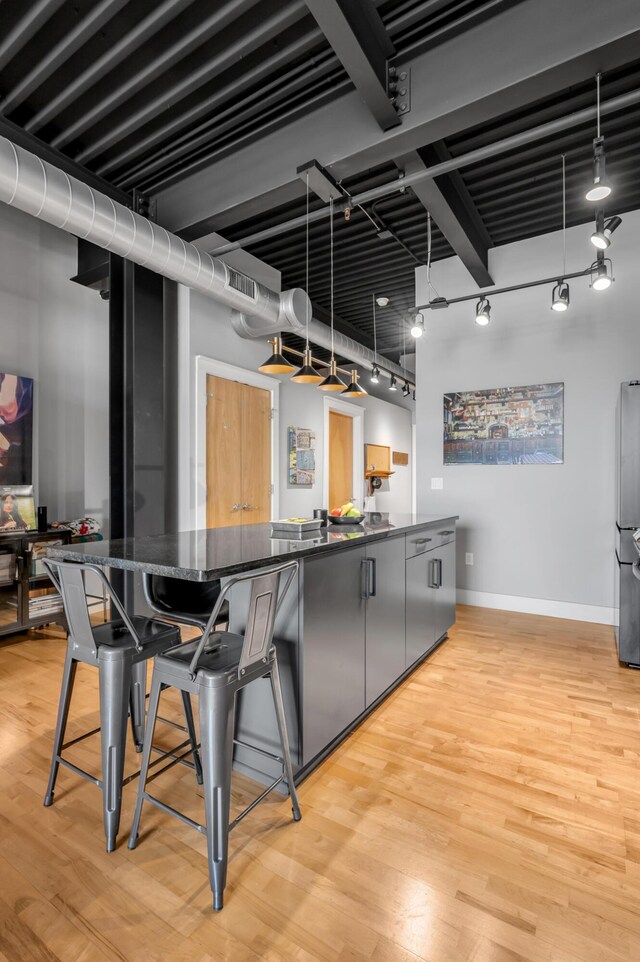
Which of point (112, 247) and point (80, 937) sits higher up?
point (112, 247)

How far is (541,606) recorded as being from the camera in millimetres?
4402

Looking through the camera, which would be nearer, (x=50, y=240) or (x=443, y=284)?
(x=50, y=240)

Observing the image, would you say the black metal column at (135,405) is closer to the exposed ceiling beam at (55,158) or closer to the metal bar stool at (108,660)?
the exposed ceiling beam at (55,158)

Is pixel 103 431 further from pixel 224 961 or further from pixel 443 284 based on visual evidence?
pixel 224 961

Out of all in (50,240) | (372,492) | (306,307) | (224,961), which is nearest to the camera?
(224,961)

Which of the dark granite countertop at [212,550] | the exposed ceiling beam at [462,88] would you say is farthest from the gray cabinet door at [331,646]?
the exposed ceiling beam at [462,88]

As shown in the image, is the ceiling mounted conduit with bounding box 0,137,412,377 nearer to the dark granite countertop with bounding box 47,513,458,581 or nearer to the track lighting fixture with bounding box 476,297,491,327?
the track lighting fixture with bounding box 476,297,491,327

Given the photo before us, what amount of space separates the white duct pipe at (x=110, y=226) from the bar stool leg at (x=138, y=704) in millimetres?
2513

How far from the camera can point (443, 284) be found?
4.89m

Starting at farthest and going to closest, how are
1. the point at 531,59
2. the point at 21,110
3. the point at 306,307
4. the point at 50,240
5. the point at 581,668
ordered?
the point at 306,307
the point at 50,240
the point at 581,668
the point at 21,110
the point at 531,59

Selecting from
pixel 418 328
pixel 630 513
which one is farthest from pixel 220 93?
pixel 630 513

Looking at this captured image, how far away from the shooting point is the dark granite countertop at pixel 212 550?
5.03ft

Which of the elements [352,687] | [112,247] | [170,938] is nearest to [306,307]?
[112,247]

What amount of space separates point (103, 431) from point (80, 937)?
13.4ft
